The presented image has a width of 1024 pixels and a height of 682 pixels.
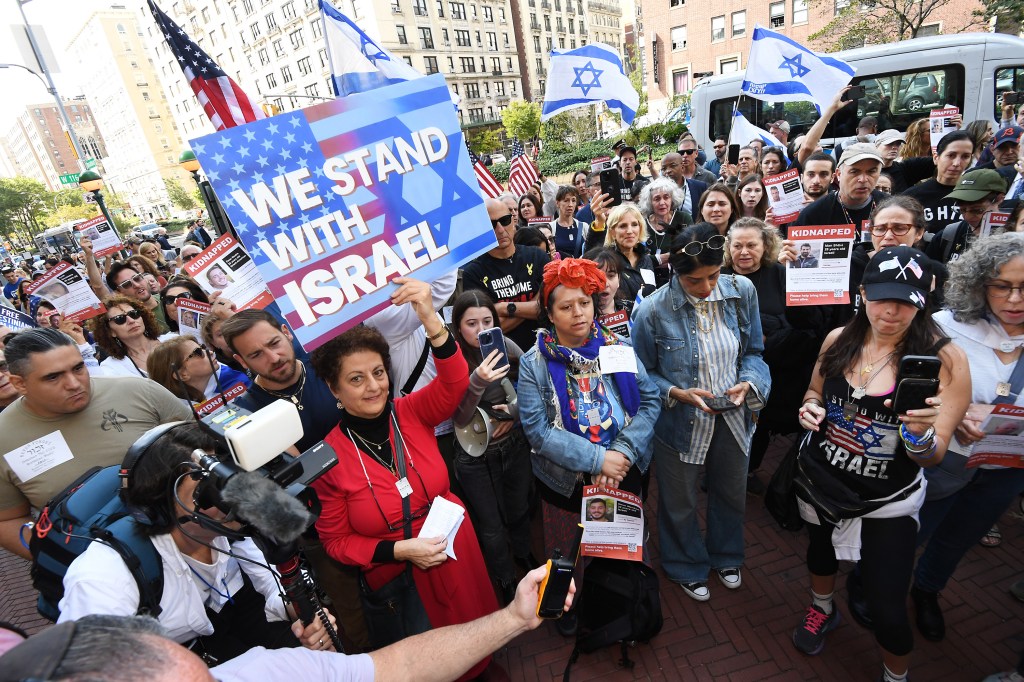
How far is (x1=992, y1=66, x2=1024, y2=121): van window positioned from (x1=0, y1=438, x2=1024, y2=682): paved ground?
440 inches

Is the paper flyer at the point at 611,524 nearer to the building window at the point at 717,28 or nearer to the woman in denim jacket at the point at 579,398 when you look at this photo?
the woman in denim jacket at the point at 579,398

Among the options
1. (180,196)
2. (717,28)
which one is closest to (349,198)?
(717,28)

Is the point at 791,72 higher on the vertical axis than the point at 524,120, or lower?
lower

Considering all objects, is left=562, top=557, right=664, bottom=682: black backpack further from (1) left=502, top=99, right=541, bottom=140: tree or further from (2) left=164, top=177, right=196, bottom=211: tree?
(2) left=164, top=177, right=196, bottom=211: tree

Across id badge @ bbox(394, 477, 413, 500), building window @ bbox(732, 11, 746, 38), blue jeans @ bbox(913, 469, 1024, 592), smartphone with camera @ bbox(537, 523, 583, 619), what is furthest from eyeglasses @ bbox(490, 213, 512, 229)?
building window @ bbox(732, 11, 746, 38)

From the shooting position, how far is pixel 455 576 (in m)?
2.41

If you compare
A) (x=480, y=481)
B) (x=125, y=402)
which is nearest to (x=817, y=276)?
(x=480, y=481)

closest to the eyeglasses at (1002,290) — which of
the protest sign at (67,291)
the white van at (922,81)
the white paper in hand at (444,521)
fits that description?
the white paper in hand at (444,521)

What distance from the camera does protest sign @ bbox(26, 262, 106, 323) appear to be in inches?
210

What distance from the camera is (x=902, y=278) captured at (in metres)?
2.10

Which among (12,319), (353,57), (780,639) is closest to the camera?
(780,639)

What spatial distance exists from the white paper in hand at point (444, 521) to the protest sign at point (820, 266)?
262 centimetres

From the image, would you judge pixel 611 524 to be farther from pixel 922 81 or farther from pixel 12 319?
pixel 922 81

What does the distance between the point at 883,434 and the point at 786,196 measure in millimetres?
2971
